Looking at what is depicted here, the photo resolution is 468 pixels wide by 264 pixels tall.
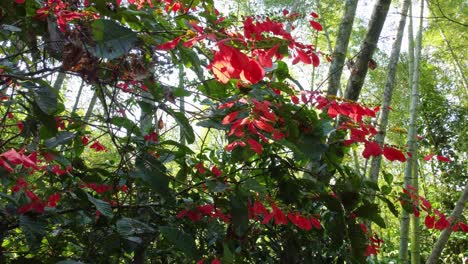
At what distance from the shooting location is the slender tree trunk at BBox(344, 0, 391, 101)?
1.55m

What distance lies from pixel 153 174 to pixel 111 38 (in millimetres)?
385

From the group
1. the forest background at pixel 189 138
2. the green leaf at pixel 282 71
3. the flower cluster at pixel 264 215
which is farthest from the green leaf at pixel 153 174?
the green leaf at pixel 282 71

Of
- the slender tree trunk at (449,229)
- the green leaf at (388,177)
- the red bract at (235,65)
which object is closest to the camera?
the red bract at (235,65)

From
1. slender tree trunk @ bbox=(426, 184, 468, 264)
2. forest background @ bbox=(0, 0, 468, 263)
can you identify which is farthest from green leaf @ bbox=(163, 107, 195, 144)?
slender tree trunk @ bbox=(426, 184, 468, 264)

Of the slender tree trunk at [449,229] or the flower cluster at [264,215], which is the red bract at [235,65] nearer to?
the flower cluster at [264,215]

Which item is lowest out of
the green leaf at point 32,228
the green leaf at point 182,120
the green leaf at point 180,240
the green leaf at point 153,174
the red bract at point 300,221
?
the green leaf at point 180,240

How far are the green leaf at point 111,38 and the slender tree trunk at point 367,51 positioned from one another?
103 cm

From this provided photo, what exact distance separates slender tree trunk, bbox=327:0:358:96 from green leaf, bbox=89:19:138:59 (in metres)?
1.08

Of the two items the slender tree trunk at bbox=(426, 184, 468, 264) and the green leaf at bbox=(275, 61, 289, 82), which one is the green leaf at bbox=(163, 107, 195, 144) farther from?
the slender tree trunk at bbox=(426, 184, 468, 264)

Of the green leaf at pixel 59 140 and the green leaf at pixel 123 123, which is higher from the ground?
the green leaf at pixel 123 123

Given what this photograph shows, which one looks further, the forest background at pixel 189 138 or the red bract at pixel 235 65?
the forest background at pixel 189 138

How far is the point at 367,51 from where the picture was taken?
155cm

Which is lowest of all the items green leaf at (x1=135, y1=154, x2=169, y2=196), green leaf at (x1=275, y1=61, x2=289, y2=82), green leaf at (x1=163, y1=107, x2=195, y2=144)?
green leaf at (x1=135, y1=154, x2=169, y2=196)

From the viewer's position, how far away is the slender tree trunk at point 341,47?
1.74 meters
